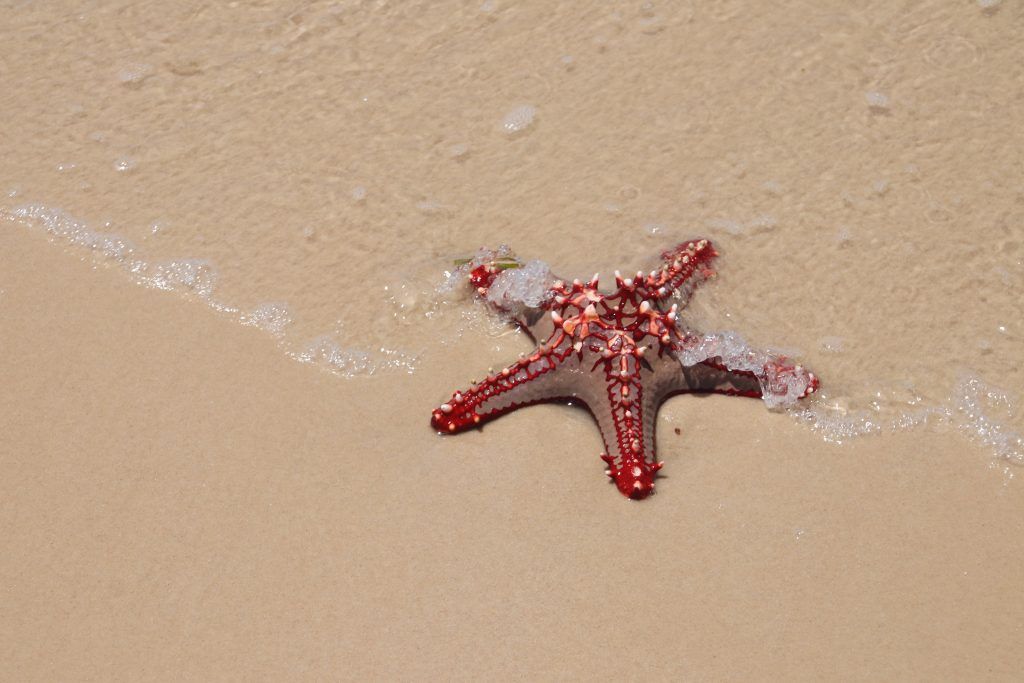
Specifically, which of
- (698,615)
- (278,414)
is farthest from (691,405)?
(278,414)

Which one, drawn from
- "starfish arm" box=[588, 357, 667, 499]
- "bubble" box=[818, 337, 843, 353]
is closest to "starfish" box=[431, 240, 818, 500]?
"starfish arm" box=[588, 357, 667, 499]

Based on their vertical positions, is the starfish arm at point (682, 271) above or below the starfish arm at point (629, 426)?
above

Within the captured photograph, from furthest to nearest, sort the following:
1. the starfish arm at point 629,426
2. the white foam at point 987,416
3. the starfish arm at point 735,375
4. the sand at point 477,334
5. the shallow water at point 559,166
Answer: the shallow water at point 559,166 → the starfish arm at point 735,375 → the white foam at point 987,416 → the starfish arm at point 629,426 → the sand at point 477,334

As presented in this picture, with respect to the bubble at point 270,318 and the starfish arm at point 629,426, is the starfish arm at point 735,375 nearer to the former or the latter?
the starfish arm at point 629,426

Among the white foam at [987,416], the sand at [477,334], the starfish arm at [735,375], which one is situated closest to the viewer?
the sand at [477,334]

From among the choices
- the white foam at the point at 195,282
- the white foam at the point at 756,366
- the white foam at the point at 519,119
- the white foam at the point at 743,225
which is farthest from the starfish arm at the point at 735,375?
the white foam at the point at 519,119

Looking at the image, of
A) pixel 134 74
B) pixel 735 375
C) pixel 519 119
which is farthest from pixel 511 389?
pixel 134 74

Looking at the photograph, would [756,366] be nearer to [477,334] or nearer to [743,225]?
[743,225]

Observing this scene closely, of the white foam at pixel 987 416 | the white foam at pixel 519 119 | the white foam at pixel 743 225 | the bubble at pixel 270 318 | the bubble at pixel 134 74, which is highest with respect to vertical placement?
the bubble at pixel 134 74
